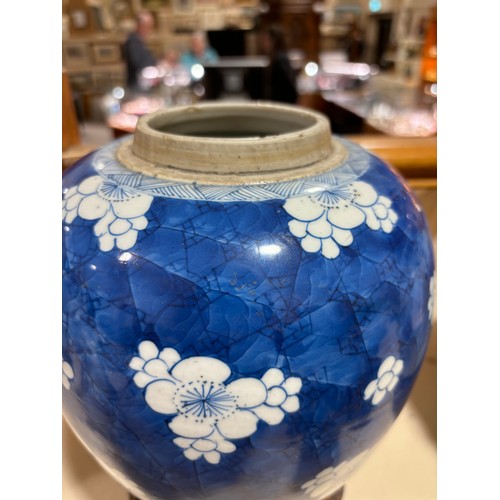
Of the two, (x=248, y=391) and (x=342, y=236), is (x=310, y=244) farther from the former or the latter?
(x=248, y=391)

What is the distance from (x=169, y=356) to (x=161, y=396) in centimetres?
5

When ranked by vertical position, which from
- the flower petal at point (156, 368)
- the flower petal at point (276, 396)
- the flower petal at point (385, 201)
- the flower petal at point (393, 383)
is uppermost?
the flower petal at point (385, 201)

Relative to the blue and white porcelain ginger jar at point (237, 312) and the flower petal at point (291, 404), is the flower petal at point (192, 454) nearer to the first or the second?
the blue and white porcelain ginger jar at point (237, 312)

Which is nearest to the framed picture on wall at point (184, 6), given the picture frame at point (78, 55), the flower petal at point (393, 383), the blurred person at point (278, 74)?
the blurred person at point (278, 74)

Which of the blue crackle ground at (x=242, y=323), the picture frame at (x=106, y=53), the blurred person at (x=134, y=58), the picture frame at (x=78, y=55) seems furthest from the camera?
the blurred person at (x=134, y=58)

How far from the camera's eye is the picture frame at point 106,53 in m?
→ 3.10

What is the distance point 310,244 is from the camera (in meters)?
0.67

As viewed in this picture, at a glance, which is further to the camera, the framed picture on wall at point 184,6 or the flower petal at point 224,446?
the framed picture on wall at point 184,6

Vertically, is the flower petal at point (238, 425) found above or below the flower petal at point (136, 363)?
below

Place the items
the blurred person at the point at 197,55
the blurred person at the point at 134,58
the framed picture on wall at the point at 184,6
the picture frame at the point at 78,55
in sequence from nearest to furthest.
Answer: the picture frame at the point at 78,55, the blurred person at the point at 134,58, the blurred person at the point at 197,55, the framed picture on wall at the point at 184,6

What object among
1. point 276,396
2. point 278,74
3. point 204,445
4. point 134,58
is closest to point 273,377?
point 276,396

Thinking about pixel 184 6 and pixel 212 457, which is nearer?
pixel 212 457

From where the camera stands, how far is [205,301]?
63 cm

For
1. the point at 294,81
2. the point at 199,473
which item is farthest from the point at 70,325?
the point at 294,81
